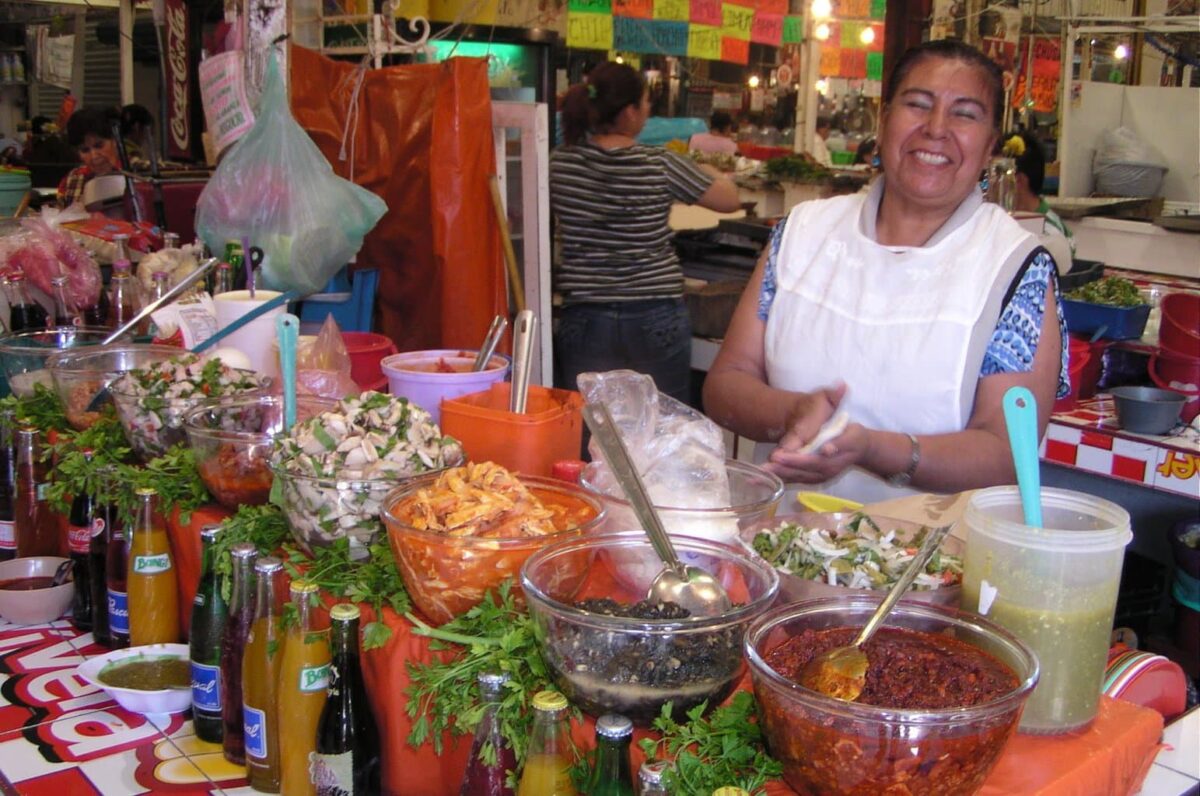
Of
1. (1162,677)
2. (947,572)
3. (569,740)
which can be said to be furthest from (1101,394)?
(569,740)

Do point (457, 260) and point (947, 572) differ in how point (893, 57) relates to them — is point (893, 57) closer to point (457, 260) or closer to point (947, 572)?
point (457, 260)

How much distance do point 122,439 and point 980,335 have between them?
1.78 meters

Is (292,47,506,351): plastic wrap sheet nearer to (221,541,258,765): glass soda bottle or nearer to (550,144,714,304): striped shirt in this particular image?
(550,144,714,304): striped shirt

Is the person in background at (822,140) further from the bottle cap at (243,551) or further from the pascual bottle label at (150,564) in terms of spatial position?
the bottle cap at (243,551)

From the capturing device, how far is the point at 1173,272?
710 centimetres

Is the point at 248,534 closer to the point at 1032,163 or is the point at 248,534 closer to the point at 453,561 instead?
the point at 453,561

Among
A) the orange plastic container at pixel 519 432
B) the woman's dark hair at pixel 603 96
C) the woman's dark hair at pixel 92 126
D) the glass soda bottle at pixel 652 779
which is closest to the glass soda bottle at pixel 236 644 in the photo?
the orange plastic container at pixel 519 432

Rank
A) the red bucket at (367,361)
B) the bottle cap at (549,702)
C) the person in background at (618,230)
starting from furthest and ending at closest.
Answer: the person in background at (618,230) < the red bucket at (367,361) < the bottle cap at (549,702)

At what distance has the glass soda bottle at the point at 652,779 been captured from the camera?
3.42ft

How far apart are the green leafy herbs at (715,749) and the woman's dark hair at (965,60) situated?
1.50 meters

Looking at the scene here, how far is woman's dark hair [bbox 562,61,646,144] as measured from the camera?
432cm

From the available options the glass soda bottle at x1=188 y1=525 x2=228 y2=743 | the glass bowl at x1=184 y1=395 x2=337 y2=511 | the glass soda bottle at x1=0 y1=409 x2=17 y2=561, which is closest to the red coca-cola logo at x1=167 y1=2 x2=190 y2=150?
the glass soda bottle at x1=0 y1=409 x2=17 y2=561

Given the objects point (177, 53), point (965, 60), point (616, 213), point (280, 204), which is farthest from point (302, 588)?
point (177, 53)

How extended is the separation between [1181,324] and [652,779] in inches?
145
